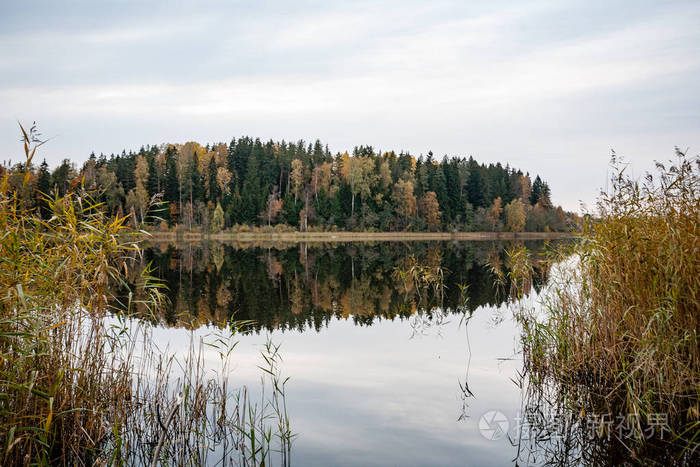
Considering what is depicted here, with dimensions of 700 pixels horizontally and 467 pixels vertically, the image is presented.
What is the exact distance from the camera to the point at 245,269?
26.6 meters

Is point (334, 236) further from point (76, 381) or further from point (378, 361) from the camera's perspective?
point (76, 381)

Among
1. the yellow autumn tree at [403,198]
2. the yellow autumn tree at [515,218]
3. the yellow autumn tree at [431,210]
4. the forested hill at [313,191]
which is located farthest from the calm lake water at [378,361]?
the yellow autumn tree at [515,218]

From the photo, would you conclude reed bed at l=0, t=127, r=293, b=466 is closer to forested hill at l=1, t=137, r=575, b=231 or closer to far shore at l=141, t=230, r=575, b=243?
far shore at l=141, t=230, r=575, b=243

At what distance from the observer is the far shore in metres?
65.8

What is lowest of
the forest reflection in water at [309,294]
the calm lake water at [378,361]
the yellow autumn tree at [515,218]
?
the calm lake water at [378,361]

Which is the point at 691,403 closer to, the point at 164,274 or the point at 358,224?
the point at 164,274

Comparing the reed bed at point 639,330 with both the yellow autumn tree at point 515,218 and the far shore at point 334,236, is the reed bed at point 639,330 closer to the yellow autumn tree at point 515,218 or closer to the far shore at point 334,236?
the far shore at point 334,236

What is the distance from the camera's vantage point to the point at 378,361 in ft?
32.5

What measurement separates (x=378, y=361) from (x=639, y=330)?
5314 mm

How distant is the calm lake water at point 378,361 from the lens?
5.99 m

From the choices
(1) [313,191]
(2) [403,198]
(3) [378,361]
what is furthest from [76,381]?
(1) [313,191]

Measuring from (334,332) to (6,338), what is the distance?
351 inches

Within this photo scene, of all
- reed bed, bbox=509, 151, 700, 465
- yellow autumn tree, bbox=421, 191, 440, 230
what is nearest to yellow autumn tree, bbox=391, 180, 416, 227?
yellow autumn tree, bbox=421, 191, 440, 230

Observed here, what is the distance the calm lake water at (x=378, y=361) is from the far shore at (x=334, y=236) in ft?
154
